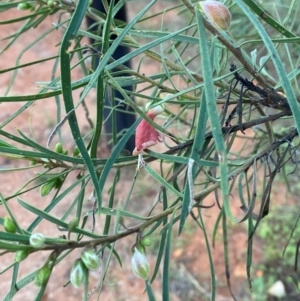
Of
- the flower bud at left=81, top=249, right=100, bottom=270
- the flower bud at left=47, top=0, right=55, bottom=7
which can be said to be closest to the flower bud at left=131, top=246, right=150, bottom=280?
the flower bud at left=81, top=249, right=100, bottom=270

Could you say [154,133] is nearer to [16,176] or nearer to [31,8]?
[31,8]

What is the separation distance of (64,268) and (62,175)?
71 centimetres

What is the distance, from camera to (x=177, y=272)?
3.18 feet

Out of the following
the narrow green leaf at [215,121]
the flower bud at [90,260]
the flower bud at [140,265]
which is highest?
the narrow green leaf at [215,121]

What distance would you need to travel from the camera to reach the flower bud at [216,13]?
0.22 m

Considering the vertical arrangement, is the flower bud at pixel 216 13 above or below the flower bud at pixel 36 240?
above

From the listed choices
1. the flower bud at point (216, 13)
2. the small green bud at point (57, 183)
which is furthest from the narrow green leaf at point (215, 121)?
the small green bud at point (57, 183)

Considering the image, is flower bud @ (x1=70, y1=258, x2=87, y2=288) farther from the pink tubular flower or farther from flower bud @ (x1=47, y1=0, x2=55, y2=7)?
flower bud @ (x1=47, y1=0, x2=55, y2=7)

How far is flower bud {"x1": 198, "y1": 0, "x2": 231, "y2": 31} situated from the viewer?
0.71 feet

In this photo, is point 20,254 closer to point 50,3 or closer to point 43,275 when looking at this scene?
point 43,275

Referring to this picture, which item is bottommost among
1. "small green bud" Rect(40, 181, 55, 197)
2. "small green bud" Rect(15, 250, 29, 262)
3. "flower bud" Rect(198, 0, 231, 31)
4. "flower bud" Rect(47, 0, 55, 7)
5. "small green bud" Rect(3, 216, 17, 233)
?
"small green bud" Rect(40, 181, 55, 197)

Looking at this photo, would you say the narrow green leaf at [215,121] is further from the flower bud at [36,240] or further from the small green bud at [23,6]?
the small green bud at [23,6]

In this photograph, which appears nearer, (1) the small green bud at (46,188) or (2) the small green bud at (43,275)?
(2) the small green bud at (43,275)

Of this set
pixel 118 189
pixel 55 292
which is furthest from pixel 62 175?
pixel 118 189
